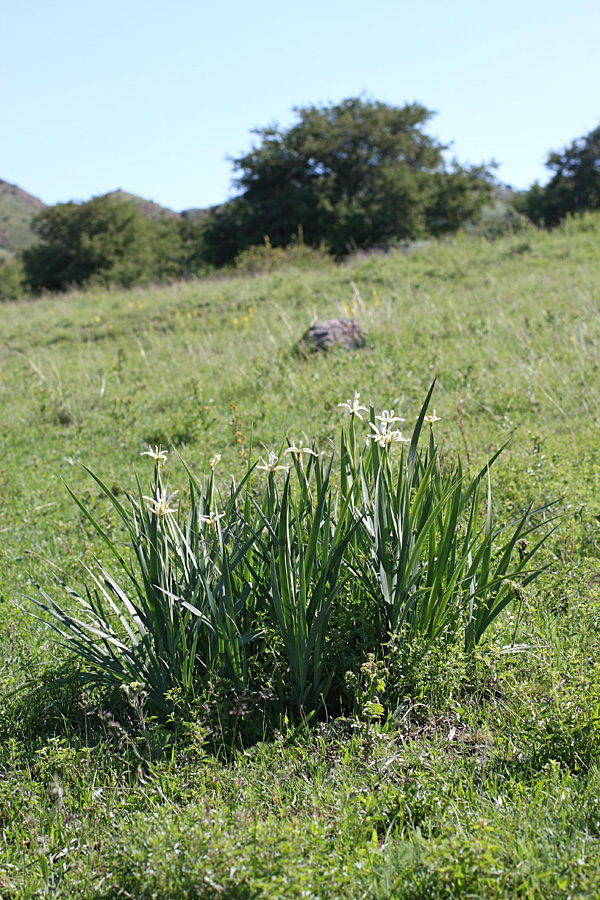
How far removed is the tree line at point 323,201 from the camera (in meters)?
25.3

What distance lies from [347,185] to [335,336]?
21279 millimetres

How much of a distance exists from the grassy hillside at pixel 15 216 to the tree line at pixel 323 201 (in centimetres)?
8402

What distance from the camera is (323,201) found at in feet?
80.1

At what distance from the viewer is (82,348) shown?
10805mm

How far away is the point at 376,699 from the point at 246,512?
83cm

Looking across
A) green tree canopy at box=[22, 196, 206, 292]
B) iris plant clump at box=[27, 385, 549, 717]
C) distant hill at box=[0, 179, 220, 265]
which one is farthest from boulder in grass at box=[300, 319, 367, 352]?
distant hill at box=[0, 179, 220, 265]

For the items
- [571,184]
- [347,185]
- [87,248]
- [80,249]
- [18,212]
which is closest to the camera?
[347,185]

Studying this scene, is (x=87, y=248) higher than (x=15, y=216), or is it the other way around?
(x=15, y=216)

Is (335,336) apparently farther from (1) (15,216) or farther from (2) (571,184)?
(1) (15,216)

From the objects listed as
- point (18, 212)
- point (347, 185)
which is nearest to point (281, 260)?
point (347, 185)

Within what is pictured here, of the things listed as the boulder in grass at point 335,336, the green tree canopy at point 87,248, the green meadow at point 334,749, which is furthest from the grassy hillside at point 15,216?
the green meadow at point 334,749

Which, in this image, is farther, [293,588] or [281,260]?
[281,260]

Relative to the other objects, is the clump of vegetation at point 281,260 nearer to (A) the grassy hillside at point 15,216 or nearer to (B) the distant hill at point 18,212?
(B) the distant hill at point 18,212

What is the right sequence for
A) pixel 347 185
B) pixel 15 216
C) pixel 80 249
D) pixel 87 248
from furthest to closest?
1. pixel 15 216
2. pixel 80 249
3. pixel 87 248
4. pixel 347 185
